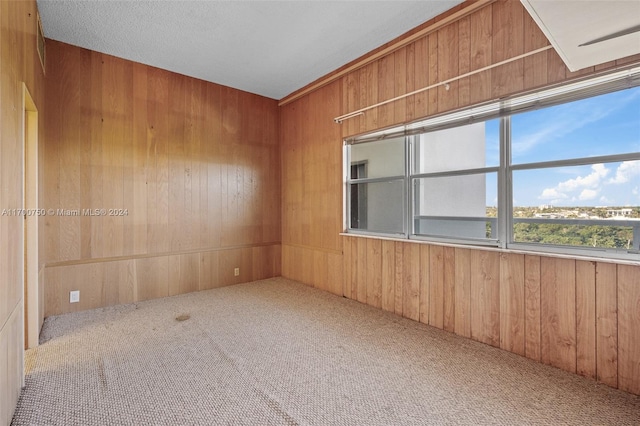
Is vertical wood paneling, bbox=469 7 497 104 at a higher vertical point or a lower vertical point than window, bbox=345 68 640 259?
higher

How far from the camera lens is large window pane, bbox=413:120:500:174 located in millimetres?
2539

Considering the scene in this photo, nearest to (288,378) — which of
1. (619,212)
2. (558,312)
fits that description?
(558,312)

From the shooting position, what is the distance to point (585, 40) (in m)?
1.33

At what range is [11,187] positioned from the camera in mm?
1670

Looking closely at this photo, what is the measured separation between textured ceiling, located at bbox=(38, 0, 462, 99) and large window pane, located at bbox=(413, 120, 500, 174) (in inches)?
42.2

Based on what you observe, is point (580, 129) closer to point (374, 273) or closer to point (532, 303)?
point (532, 303)

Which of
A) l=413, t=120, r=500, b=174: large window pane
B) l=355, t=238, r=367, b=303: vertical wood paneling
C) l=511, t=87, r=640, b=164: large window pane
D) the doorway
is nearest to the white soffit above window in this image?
l=511, t=87, r=640, b=164: large window pane

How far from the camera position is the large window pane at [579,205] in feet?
6.20

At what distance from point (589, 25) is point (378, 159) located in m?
2.33

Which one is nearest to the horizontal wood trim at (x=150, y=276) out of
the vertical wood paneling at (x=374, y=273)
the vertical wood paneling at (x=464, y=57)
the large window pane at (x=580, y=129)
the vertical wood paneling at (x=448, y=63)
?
the vertical wood paneling at (x=374, y=273)

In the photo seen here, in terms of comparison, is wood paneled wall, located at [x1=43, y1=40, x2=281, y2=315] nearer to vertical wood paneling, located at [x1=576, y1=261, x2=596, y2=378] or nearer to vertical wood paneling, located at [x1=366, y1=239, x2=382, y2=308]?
vertical wood paneling, located at [x1=366, y1=239, x2=382, y2=308]

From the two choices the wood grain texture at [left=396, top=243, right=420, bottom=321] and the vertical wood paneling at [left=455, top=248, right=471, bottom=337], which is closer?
the vertical wood paneling at [left=455, top=248, right=471, bottom=337]

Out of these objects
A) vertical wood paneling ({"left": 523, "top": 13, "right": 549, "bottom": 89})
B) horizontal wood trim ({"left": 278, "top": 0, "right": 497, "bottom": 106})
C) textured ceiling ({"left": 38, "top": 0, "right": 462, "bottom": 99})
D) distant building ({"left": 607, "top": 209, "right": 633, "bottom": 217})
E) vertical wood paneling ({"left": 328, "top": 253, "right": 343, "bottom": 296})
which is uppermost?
textured ceiling ({"left": 38, "top": 0, "right": 462, "bottom": 99})

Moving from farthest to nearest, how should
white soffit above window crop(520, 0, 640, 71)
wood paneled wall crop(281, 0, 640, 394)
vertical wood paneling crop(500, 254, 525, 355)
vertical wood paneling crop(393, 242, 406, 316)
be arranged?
vertical wood paneling crop(393, 242, 406, 316)
vertical wood paneling crop(500, 254, 525, 355)
wood paneled wall crop(281, 0, 640, 394)
white soffit above window crop(520, 0, 640, 71)
